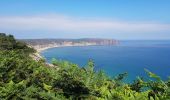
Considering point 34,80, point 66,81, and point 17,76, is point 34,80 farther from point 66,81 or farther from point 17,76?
point 66,81

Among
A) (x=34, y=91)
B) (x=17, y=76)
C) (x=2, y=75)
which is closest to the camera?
(x=34, y=91)

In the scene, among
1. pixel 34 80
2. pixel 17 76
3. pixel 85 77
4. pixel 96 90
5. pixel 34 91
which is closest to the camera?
pixel 96 90

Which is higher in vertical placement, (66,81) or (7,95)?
(66,81)

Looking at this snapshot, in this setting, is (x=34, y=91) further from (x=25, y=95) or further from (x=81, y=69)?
(x=81, y=69)

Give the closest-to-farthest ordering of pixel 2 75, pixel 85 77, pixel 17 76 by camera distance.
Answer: pixel 85 77
pixel 2 75
pixel 17 76

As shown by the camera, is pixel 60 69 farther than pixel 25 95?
No

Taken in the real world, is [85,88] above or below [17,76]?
above

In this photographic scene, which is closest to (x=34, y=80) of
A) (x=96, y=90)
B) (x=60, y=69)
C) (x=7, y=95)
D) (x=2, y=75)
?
(x=2, y=75)

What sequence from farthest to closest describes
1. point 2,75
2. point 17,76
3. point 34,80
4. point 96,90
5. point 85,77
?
point 17,76, point 2,75, point 34,80, point 85,77, point 96,90

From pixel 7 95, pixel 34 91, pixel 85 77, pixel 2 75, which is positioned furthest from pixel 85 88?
pixel 2 75
